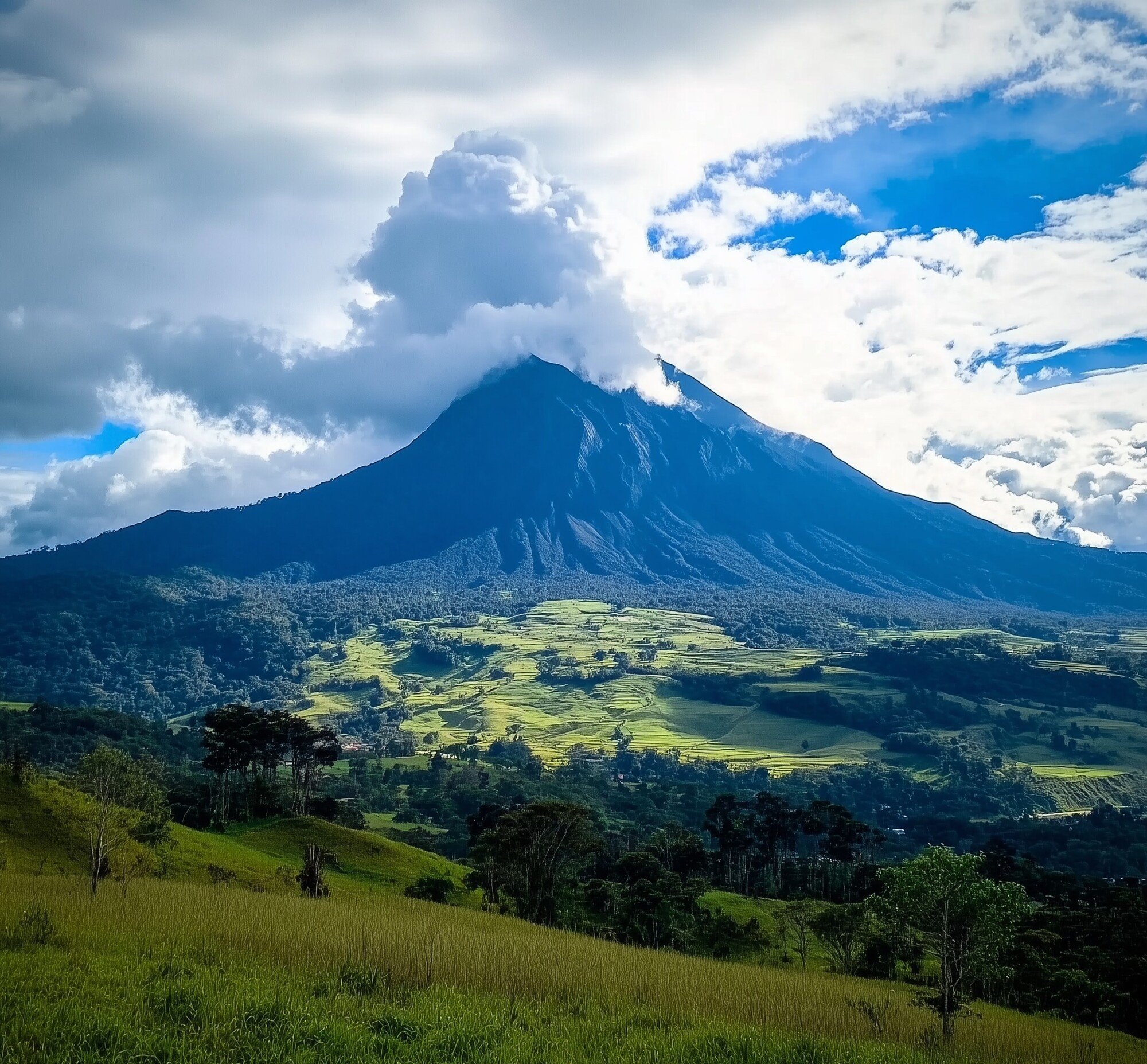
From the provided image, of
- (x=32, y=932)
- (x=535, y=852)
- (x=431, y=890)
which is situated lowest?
(x=431, y=890)

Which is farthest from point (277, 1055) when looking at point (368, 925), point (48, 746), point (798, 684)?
point (798, 684)

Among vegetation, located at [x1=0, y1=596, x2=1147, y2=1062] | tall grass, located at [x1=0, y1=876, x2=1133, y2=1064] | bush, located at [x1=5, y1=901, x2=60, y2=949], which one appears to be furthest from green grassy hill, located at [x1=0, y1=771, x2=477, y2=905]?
bush, located at [x1=5, y1=901, x2=60, y2=949]

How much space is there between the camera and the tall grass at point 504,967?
1223 cm

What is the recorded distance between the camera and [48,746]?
316ft

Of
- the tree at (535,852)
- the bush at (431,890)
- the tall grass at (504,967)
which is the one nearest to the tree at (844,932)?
the tree at (535,852)

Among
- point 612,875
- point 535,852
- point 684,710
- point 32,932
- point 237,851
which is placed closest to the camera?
point 32,932

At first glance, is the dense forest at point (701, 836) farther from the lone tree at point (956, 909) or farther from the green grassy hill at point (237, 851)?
the green grassy hill at point (237, 851)

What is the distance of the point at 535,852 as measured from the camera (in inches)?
1486

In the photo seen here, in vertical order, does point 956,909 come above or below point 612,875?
above

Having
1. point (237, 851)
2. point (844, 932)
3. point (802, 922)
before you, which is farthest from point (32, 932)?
point (802, 922)

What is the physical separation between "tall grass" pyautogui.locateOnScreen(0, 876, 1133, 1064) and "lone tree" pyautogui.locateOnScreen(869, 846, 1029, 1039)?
1.18 meters

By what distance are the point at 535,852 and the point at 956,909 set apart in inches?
998

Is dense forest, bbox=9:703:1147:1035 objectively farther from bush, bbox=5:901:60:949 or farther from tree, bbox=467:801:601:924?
bush, bbox=5:901:60:949

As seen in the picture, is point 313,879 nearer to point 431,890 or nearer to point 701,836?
point 431,890
